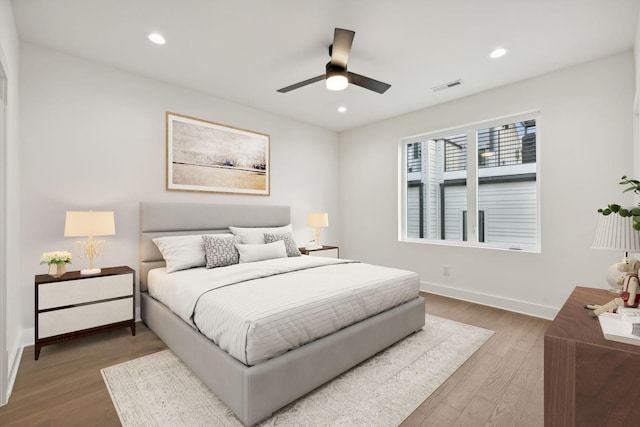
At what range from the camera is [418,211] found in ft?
15.1

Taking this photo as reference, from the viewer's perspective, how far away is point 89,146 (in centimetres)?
294

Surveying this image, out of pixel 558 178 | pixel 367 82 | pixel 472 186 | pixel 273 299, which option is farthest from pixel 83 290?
pixel 558 178

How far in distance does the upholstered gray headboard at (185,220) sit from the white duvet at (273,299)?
248 millimetres

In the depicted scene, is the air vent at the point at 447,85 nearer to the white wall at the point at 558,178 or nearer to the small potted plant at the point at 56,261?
the white wall at the point at 558,178

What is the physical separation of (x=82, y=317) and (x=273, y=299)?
1.88 meters

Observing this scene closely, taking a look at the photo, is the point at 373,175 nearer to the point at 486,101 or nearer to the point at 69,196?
the point at 486,101

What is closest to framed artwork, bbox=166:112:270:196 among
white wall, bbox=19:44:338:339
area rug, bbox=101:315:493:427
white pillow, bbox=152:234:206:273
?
white wall, bbox=19:44:338:339

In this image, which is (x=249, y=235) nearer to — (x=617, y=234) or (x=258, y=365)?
(x=258, y=365)

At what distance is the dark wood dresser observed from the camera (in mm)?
1033

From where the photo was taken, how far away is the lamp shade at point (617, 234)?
4.81 ft

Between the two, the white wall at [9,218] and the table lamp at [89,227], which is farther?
the table lamp at [89,227]

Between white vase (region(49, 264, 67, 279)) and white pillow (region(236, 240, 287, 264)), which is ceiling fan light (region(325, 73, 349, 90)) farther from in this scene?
white vase (region(49, 264, 67, 279))

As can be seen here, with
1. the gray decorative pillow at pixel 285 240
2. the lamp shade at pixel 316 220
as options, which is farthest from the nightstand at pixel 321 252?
the gray decorative pillow at pixel 285 240

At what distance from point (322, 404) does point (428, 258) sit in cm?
300
